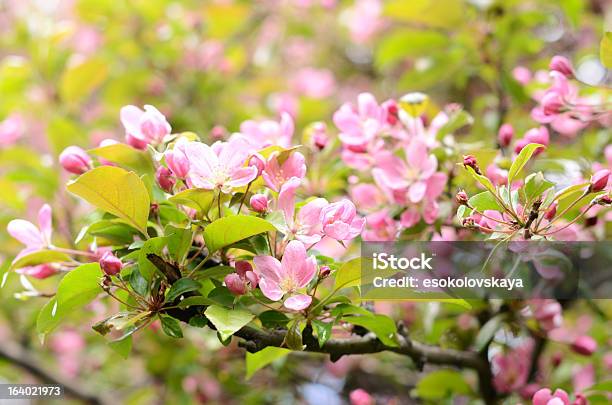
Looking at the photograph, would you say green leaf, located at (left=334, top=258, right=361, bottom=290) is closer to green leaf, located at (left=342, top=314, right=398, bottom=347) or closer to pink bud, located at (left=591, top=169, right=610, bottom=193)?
green leaf, located at (left=342, top=314, right=398, bottom=347)

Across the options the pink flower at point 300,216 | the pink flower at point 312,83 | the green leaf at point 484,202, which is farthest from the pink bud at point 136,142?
the pink flower at point 312,83

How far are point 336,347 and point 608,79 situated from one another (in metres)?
1.37

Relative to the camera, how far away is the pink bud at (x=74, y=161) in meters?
1.14

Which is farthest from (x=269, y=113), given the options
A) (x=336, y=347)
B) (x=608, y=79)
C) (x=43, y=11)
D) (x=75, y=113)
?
(x=336, y=347)

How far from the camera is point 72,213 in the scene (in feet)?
6.48

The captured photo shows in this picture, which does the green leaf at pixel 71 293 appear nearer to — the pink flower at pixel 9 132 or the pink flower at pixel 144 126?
the pink flower at pixel 144 126

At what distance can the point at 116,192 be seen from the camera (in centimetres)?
98

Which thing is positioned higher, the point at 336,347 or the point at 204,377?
the point at 336,347

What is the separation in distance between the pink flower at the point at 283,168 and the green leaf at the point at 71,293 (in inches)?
10.4

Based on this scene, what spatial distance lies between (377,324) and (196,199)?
0.32 m

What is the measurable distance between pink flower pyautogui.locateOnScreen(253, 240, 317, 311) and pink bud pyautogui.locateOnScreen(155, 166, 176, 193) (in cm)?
17

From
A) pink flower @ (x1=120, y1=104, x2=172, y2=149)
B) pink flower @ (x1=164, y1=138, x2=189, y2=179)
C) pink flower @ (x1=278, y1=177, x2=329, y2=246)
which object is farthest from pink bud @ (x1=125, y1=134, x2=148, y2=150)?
pink flower @ (x1=278, y1=177, x2=329, y2=246)

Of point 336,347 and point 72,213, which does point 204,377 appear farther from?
point 336,347

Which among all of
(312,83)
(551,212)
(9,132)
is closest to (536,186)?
(551,212)
